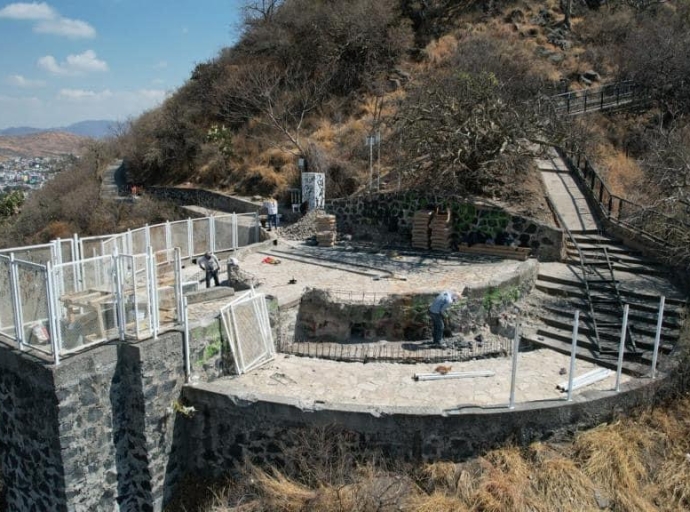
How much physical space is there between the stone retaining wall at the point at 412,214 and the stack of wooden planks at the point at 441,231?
245 millimetres

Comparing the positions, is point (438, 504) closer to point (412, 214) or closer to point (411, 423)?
point (411, 423)

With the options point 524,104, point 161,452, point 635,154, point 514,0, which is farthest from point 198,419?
point 514,0

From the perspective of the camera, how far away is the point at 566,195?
16625 mm

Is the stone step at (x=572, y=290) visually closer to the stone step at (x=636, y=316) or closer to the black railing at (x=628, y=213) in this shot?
the stone step at (x=636, y=316)

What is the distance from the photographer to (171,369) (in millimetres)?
8305

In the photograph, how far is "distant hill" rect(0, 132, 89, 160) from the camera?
346ft

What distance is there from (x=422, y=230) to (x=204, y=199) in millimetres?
13693

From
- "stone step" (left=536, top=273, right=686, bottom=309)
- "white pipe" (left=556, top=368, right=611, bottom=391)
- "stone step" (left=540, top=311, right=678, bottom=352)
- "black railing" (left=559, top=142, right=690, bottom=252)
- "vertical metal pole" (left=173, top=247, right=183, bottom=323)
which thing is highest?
"black railing" (left=559, top=142, right=690, bottom=252)

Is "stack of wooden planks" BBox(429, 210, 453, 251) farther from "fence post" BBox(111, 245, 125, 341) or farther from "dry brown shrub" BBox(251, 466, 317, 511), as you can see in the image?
"fence post" BBox(111, 245, 125, 341)

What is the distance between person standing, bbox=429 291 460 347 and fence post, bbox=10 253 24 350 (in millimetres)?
6823

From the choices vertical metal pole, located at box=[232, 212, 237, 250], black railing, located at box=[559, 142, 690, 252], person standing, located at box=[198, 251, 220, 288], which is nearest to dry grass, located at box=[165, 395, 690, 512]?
person standing, located at box=[198, 251, 220, 288]

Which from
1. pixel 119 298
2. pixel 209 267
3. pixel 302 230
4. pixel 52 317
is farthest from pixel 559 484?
pixel 302 230

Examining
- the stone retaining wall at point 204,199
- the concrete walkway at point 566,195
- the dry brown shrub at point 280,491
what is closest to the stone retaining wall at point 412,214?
the concrete walkway at point 566,195

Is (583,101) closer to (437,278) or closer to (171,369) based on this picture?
(437,278)
